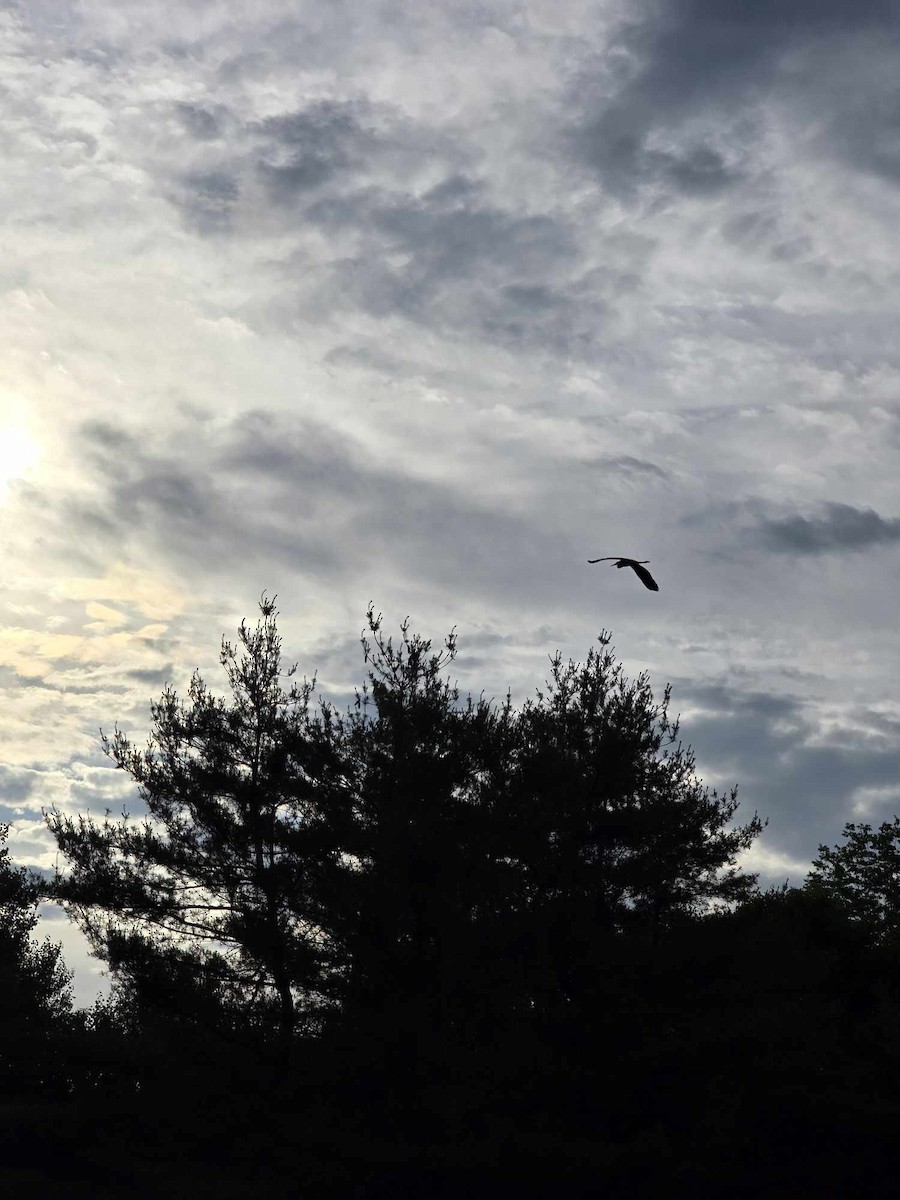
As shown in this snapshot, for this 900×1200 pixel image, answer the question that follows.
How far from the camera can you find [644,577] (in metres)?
13.8

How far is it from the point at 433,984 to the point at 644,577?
11101mm

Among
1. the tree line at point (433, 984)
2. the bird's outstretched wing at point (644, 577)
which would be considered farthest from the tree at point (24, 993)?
the bird's outstretched wing at point (644, 577)

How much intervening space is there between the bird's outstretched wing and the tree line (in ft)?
30.7

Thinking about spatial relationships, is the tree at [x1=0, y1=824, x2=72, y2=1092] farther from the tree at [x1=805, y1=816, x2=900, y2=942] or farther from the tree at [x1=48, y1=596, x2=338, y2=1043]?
the tree at [x1=805, y1=816, x2=900, y2=942]

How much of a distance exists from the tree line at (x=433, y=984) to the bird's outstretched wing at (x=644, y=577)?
9.37 m

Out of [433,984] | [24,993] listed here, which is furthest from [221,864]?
[24,993]

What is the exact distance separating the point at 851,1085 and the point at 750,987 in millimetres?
3420

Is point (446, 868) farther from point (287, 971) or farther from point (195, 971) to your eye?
point (195, 971)

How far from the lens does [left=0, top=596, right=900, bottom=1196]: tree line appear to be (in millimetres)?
19281

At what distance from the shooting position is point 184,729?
24.3m

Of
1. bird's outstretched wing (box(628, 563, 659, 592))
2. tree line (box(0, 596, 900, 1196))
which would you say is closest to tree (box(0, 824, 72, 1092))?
tree line (box(0, 596, 900, 1196))

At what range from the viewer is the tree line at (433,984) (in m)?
19.3

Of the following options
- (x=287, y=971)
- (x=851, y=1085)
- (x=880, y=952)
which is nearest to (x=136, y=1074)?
(x=287, y=971)

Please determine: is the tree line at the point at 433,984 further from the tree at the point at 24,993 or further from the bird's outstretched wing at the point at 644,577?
the bird's outstretched wing at the point at 644,577
